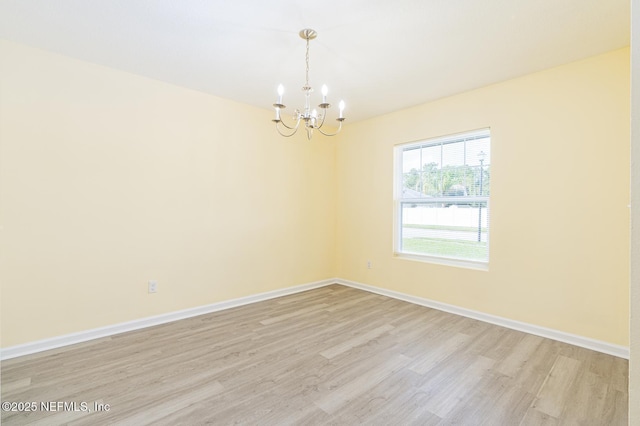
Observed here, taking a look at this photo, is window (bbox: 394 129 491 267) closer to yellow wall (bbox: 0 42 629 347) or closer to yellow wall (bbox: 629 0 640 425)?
yellow wall (bbox: 0 42 629 347)

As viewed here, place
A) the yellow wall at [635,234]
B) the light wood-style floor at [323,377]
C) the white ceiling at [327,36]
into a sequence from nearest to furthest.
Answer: the yellow wall at [635,234] < the light wood-style floor at [323,377] < the white ceiling at [327,36]

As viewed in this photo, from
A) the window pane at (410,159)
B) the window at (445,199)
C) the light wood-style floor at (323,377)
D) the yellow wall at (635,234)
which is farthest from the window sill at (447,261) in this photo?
the yellow wall at (635,234)

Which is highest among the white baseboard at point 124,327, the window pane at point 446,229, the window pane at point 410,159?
the window pane at point 410,159

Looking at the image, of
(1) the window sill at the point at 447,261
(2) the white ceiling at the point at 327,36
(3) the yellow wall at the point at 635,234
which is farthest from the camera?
(1) the window sill at the point at 447,261

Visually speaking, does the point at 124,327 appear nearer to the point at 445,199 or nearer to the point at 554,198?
the point at 445,199

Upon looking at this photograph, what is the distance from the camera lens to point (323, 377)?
215 cm

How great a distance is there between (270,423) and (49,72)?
326 cm

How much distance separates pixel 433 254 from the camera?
12.6 feet

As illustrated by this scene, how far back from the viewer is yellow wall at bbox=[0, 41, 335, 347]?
8.11ft

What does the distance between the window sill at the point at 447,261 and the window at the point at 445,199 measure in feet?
0.04

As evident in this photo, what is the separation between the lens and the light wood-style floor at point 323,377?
177 centimetres

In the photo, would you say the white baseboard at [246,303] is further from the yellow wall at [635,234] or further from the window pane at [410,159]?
the yellow wall at [635,234]

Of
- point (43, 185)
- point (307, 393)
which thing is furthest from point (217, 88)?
point (307, 393)

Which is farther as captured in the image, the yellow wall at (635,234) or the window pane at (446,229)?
the window pane at (446,229)
